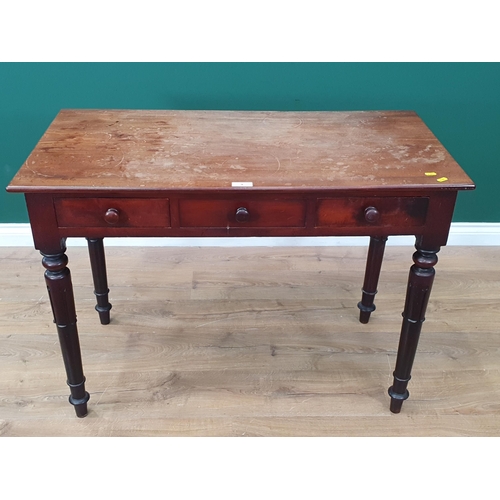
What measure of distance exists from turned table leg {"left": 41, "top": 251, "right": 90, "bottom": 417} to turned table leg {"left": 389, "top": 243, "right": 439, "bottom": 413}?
0.91m

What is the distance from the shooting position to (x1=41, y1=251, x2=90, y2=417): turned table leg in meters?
1.50

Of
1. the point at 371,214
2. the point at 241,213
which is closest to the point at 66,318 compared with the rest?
the point at 241,213

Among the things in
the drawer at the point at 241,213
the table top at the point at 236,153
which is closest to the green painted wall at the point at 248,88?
the table top at the point at 236,153

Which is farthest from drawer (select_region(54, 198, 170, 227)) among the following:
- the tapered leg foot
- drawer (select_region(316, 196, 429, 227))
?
the tapered leg foot

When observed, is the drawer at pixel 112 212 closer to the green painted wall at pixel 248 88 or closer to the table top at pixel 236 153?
the table top at pixel 236 153

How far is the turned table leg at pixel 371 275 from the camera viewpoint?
1.99 meters

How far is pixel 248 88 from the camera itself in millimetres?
2246

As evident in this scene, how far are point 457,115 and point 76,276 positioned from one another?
1.67 meters

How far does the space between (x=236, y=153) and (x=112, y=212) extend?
37 centimetres

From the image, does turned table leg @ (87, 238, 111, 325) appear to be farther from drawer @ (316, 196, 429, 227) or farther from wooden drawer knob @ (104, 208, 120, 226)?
drawer @ (316, 196, 429, 227)

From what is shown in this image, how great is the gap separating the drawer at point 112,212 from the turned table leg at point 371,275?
83 centimetres

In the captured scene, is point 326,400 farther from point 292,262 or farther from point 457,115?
point 457,115
